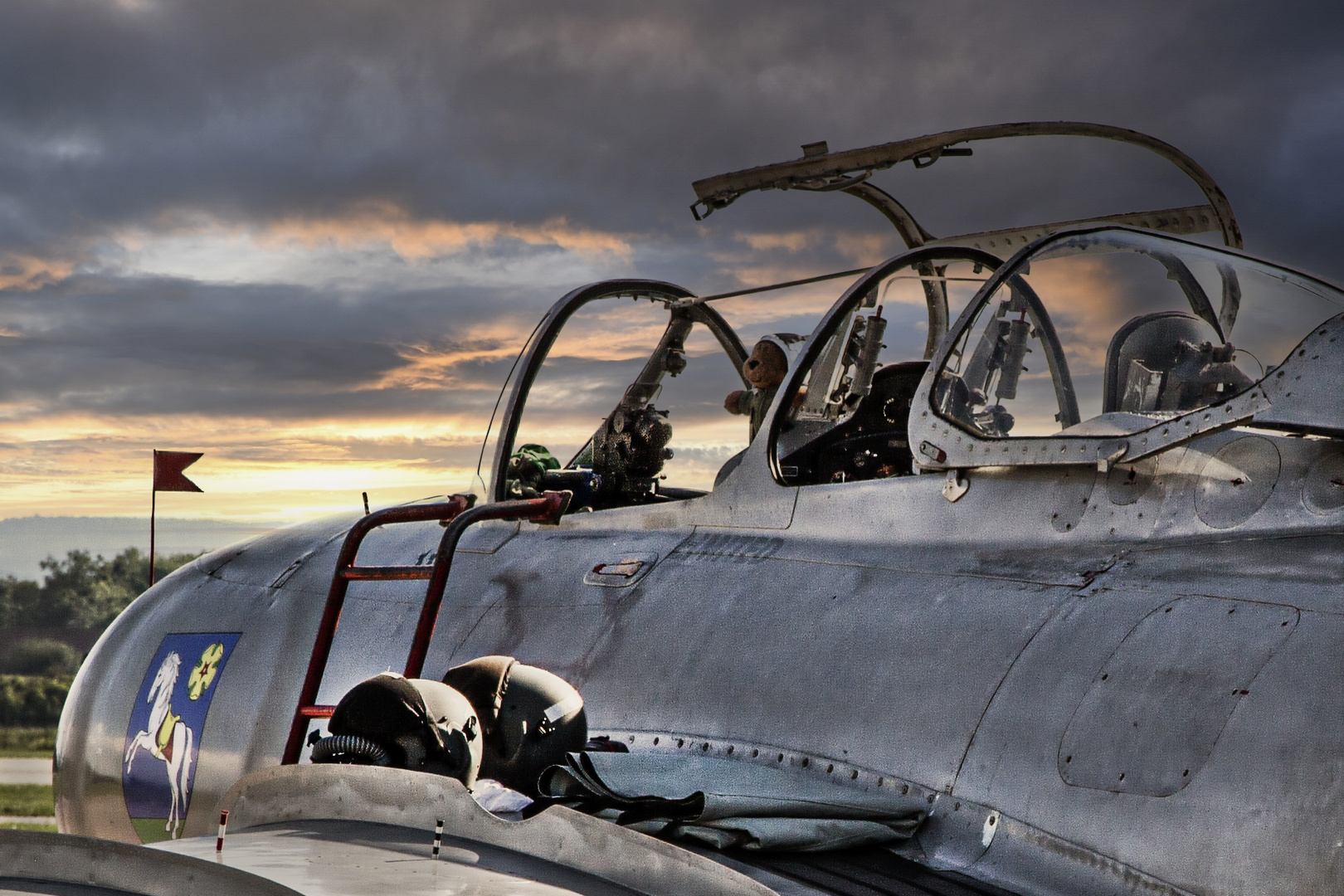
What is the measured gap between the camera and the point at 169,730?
21.7ft

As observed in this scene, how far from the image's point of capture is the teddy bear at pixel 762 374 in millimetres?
6453

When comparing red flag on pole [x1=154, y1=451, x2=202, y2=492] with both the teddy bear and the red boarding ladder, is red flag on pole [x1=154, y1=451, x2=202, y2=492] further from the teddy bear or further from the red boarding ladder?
the teddy bear

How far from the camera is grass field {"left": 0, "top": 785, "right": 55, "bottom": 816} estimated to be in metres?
27.7

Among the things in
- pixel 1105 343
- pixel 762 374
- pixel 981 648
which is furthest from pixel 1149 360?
pixel 762 374

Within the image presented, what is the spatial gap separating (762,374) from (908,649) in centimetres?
263

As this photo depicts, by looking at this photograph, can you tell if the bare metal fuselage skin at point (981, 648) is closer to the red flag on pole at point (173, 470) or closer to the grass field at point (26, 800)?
the red flag on pole at point (173, 470)

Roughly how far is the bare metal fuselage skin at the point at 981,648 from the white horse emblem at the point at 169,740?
24 cm

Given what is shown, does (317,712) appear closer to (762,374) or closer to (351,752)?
(351,752)

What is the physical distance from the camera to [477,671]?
4.53 m

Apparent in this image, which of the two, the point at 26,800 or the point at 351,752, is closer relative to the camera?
the point at 351,752

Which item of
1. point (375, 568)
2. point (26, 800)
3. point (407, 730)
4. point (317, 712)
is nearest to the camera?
point (407, 730)

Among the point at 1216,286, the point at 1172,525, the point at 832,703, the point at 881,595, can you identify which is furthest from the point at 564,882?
the point at 1216,286

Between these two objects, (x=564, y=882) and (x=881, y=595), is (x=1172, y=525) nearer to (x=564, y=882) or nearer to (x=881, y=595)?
(x=881, y=595)

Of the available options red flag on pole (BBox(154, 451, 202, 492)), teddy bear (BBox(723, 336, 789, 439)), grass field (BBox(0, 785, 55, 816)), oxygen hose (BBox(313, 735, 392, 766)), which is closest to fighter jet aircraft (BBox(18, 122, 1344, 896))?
oxygen hose (BBox(313, 735, 392, 766))
